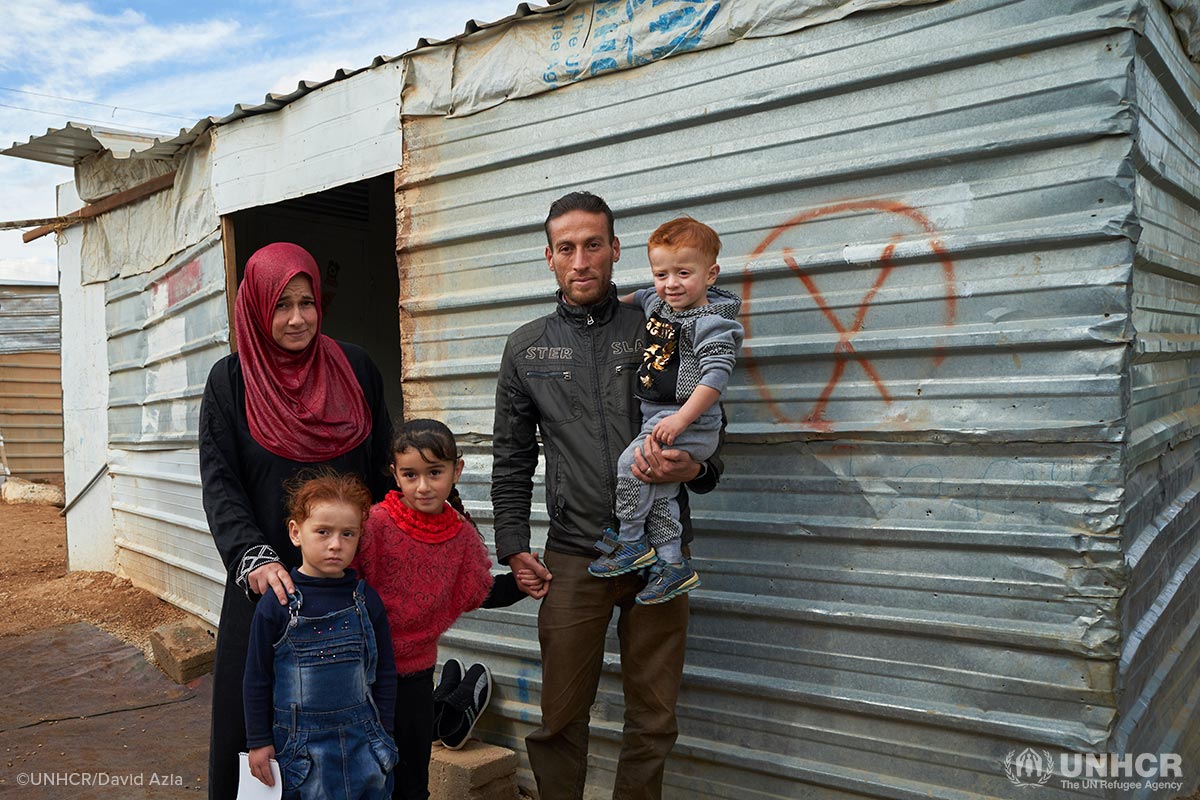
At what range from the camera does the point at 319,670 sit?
258cm

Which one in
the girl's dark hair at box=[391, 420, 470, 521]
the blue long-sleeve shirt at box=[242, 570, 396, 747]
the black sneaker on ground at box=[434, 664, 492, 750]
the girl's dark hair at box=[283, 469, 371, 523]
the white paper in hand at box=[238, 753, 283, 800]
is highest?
the girl's dark hair at box=[391, 420, 470, 521]

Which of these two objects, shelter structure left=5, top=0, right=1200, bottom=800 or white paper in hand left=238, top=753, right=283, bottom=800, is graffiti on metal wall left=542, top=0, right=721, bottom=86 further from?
white paper in hand left=238, top=753, right=283, bottom=800

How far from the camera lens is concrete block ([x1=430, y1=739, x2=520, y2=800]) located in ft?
12.2

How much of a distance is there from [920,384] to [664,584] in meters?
1.04

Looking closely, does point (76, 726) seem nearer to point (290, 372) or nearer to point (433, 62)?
point (290, 372)

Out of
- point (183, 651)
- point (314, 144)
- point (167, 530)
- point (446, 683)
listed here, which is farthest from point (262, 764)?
point (167, 530)

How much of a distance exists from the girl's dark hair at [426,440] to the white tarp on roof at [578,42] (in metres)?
1.72

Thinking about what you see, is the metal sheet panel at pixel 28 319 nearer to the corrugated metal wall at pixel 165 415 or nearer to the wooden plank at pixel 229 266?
the corrugated metal wall at pixel 165 415

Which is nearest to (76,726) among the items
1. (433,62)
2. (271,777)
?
(271,777)

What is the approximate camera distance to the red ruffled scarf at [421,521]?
287 centimetres

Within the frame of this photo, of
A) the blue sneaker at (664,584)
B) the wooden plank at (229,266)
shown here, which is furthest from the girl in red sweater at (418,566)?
the wooden plank at (229,266)

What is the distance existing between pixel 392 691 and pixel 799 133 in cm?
226

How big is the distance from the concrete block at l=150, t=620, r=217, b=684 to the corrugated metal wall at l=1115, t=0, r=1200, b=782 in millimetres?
4807

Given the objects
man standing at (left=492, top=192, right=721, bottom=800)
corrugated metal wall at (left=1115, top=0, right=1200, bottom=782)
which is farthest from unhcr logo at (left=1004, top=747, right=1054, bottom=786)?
man standing at (left=492, top=192, right=721, bottom=800)
